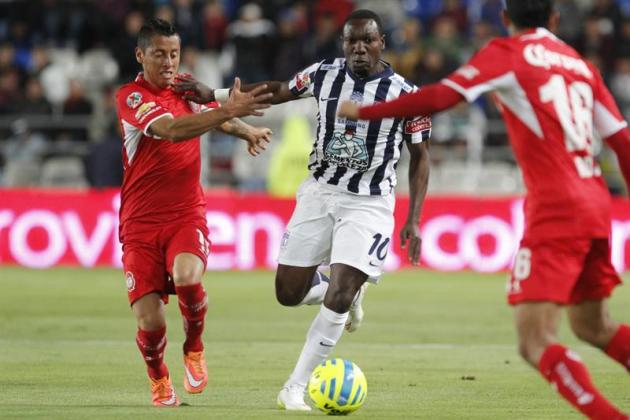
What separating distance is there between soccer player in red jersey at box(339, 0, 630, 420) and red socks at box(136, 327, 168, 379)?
8.46 ft

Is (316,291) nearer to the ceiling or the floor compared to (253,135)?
nearer to the floor

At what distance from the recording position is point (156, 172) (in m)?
8.68

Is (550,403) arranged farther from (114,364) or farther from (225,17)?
(225,17)

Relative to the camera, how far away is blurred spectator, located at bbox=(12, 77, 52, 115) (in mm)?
21562

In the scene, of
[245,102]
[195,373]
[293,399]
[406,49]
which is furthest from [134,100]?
[406,49]

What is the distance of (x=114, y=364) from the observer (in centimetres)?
1035

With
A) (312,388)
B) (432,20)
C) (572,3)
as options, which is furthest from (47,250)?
(312,388)

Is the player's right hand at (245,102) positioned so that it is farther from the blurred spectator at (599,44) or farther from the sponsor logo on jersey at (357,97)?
the blurred spectator at (599,44)

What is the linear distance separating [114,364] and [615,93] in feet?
42.0

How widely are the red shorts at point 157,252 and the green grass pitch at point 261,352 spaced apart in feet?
2.44

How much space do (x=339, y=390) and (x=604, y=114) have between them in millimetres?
2372

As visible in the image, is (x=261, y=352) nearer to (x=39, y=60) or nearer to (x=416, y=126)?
(x=416, y=126)

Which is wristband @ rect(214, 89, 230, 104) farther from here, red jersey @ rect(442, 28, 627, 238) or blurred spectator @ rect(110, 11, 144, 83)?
blurred spectator @ rect(110, 11, 144, 83)

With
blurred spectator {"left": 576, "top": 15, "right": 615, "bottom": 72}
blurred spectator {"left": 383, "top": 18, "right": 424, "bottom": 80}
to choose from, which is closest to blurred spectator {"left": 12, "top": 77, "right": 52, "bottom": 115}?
blurred spectator {"left": 383, "top": 18, "right": 424, "bottom": 80}
